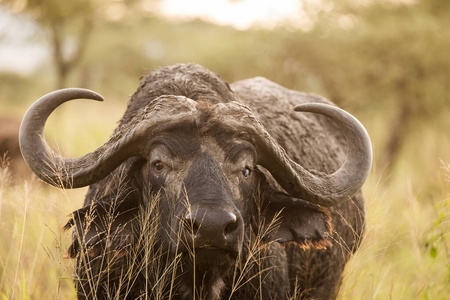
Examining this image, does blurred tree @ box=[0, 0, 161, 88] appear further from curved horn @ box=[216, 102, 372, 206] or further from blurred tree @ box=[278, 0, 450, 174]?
curved horn @ box=[216, 102, 372, 206]

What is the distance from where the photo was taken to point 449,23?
43.8 feet

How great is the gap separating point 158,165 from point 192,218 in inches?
22.7

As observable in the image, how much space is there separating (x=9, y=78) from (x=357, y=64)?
21.9 metres

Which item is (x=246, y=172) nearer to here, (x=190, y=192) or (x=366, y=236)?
(x=190, y=192)

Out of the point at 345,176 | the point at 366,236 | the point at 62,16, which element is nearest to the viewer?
the point at 345,176

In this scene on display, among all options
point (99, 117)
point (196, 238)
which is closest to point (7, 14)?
point (99, 117)

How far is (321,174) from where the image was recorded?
10.9ft

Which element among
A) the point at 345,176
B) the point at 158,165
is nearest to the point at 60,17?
the point at 158,165

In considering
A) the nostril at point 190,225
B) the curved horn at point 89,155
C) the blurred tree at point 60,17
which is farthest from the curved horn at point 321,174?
the blurred tree at point 60,17

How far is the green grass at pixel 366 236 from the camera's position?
3.65 metres

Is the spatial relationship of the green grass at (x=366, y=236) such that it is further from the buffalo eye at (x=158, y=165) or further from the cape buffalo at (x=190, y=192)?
the buffalo eye at (x=158, y=165)

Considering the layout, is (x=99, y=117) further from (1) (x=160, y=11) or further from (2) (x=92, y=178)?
(2) (x=92, y=178)

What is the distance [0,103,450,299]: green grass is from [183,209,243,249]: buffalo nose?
880 mm

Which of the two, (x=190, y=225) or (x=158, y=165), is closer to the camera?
(x=190, y=225)
